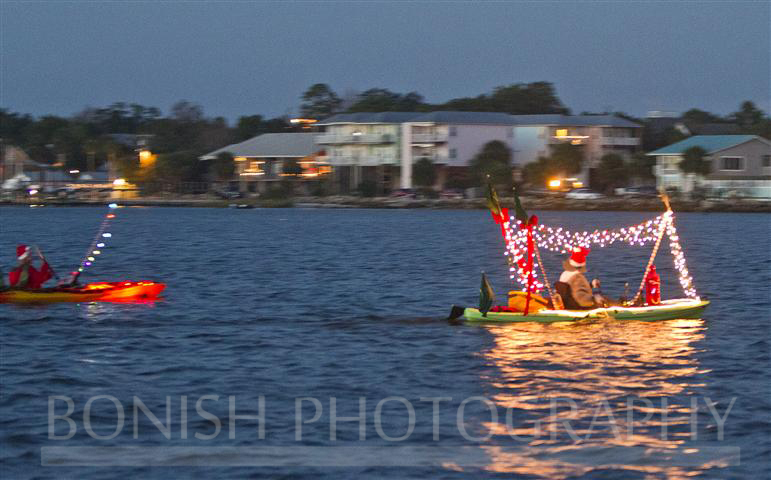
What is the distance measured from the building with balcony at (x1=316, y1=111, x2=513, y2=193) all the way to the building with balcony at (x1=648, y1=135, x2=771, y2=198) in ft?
56.1

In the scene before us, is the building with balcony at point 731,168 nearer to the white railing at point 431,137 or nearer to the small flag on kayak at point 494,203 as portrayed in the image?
the white railing at point 431,137

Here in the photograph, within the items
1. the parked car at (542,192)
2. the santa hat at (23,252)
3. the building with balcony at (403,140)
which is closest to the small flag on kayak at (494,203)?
the santa hat at (23,252)

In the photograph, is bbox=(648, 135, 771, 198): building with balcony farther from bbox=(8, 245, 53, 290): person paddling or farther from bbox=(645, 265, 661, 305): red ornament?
bbox=(8, 245, 53, 290): person paddling

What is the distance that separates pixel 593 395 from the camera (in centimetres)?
2038

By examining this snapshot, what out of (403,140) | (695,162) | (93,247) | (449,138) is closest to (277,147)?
(403,140)

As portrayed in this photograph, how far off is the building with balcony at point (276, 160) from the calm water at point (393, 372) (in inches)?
3091

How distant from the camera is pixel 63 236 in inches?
2980

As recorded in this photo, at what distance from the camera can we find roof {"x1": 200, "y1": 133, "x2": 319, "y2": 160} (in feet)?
412

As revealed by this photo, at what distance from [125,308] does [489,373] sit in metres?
13.4

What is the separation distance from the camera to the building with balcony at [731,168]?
104m

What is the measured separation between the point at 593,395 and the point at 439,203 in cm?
9396

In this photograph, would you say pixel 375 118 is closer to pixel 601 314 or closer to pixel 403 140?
pixel 403 140

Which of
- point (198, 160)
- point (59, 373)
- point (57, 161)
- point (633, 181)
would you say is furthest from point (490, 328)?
point (57, 161)

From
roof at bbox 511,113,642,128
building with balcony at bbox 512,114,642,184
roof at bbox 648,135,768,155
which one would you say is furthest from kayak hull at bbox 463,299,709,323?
roof at bbox 511,113,642,128
